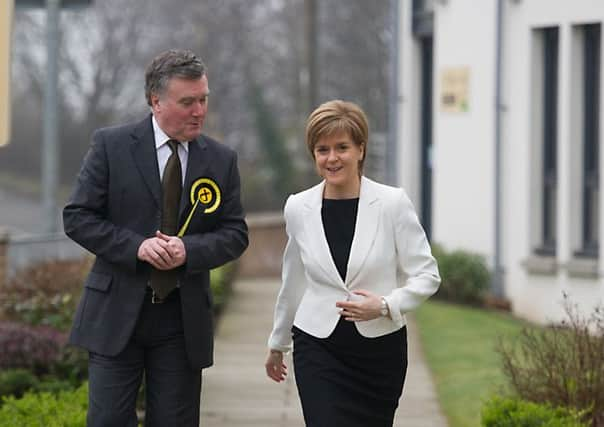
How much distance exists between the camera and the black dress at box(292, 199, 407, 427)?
520 centimetres

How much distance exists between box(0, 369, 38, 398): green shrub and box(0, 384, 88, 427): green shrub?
1.18 meters

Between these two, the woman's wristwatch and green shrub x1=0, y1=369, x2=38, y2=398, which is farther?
green shrub x1=0, y1=369, x2=38, y2=398

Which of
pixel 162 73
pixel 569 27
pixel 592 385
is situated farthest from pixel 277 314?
pixel 569 27

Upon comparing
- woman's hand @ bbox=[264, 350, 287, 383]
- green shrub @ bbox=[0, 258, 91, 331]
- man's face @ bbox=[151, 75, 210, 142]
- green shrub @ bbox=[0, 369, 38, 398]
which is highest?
man's face @ bbox=[151, 75, 210, 142]

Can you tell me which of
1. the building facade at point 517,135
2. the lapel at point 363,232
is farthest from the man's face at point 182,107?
the building facade at point 517,135

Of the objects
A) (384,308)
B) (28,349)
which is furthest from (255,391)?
(384,308)

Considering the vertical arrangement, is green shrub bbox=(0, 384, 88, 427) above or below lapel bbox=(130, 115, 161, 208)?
below

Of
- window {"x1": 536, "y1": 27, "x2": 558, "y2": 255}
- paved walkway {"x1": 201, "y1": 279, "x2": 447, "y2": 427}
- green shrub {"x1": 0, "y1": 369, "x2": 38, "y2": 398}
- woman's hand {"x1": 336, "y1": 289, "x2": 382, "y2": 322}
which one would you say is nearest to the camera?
woman's hand {"x1": 336, "y1": 289, "x2": 382, "y2": 322}

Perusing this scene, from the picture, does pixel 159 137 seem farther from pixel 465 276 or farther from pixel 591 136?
pixel 465 276

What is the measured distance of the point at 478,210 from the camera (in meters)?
16.2

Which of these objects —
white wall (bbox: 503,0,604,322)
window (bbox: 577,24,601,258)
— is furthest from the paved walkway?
window (bbox: 577,24,601,258)

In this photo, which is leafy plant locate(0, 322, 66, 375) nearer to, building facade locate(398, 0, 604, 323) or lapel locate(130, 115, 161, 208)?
lapel locate(130, 115, 161, 208)

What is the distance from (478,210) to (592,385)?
30.9ft

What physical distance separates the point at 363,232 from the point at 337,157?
0.31m
